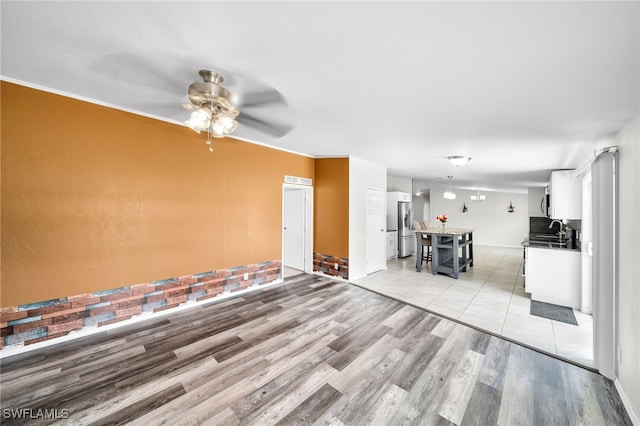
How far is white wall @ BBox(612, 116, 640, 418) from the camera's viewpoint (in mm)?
1797

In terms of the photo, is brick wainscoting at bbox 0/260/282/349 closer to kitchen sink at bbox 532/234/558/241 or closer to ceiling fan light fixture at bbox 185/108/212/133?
ceiling fan light fixture at bbox 185/108/212/133

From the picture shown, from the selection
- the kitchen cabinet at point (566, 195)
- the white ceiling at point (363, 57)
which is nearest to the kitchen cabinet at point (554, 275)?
the kitchen cabinet at point (566, 195)

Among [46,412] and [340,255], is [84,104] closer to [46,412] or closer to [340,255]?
[46,412]

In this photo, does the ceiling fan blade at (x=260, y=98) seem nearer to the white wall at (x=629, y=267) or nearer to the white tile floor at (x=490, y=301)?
the white wall at (x=629, y=267)

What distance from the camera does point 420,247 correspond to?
6.02 meters

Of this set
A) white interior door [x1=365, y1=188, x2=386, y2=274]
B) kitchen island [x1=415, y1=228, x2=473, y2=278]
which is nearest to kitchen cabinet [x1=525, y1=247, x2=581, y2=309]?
kitchen island [x1=415, y1=228, x2=473, y2=278]

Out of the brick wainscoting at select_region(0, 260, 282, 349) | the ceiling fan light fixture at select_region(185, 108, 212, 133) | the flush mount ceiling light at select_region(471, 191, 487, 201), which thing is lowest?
the brick wainscoting at select_region(0, 260, 282, 349)

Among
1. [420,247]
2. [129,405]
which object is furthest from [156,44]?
[420,247]

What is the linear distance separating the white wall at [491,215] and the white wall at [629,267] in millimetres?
9815

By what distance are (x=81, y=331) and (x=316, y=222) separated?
3.92 metres

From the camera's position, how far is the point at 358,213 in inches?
205

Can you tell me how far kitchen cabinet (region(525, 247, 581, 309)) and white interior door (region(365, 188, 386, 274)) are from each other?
2.79m

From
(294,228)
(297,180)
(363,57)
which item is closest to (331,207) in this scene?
(297,180)

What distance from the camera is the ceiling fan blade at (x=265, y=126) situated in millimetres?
2848
